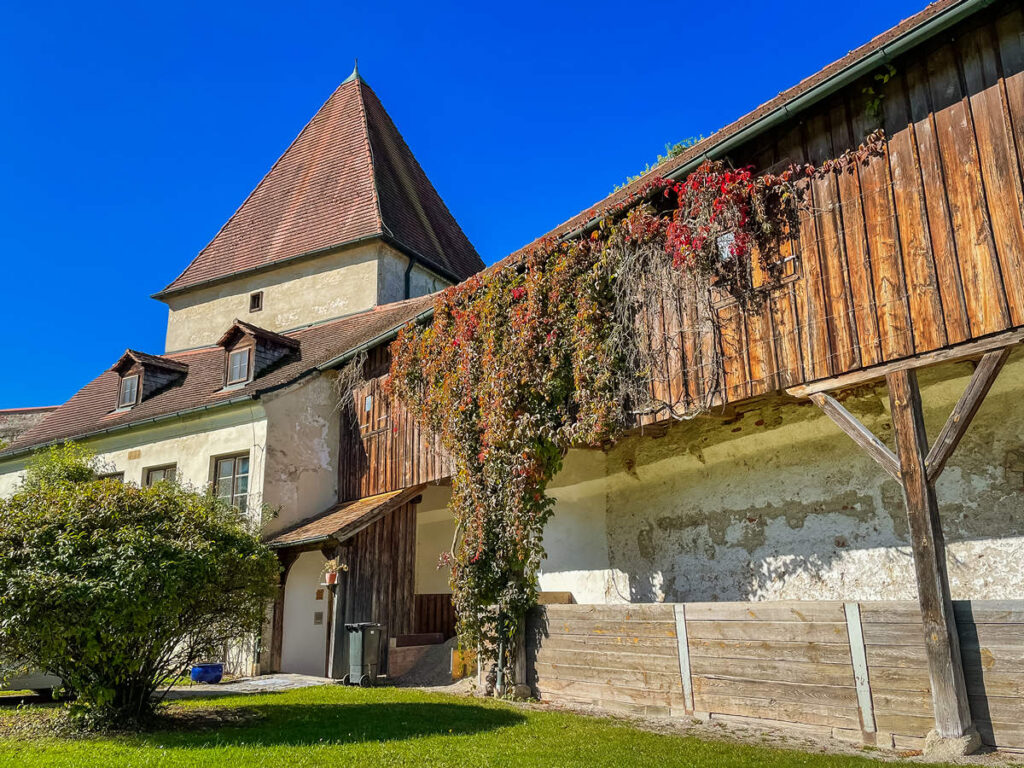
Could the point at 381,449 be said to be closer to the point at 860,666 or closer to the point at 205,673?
the point at 205,673

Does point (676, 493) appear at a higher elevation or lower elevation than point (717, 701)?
higher

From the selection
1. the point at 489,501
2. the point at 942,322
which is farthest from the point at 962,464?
the point at 489,501

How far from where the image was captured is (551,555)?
46.2 feet

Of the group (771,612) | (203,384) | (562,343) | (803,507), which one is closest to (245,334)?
(203,384)

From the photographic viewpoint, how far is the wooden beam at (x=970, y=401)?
7.04m

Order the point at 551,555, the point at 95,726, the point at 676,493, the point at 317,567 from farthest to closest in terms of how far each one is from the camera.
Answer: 1. the point at 317,567
2. the point at 551,555
3. the point at 676,493
4. the point at 95,726

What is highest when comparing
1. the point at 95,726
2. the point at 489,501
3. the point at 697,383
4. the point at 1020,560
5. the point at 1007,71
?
the point at 1007,71

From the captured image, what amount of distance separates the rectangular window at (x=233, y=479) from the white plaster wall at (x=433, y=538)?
370 cm

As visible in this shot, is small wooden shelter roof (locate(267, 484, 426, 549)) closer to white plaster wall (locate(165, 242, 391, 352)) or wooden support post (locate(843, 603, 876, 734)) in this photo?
white plaster wall (locate(165, 242, 391, 352))

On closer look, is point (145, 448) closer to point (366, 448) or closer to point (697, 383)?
point (366, 448)

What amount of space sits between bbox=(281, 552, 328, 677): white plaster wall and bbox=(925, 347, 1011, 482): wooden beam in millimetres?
11478

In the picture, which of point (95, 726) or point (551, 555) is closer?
point (95, 726)

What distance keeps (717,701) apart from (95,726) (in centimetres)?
631

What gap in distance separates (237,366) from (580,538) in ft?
30.3
